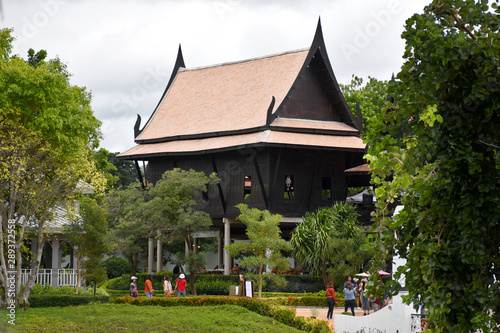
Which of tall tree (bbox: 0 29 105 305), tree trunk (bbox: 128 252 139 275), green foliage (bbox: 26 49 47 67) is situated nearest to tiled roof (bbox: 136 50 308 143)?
tree trunk (bbox: 128 252 139 275)

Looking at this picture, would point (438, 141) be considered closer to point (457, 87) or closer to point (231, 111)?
point (457, 87)

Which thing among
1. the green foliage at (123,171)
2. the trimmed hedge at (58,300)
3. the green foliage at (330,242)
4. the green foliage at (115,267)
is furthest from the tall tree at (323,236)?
the green foliage at (123,171)

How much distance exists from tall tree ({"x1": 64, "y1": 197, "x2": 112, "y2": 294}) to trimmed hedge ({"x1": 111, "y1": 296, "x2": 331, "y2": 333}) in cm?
376

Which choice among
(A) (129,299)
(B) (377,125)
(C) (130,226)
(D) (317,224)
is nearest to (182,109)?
(C) (130,226)

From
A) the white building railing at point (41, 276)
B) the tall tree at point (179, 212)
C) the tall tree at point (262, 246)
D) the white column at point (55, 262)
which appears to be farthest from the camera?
the tall tree at point (179, 212)

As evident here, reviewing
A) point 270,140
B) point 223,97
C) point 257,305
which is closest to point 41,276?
point 257,305

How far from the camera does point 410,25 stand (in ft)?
20.2

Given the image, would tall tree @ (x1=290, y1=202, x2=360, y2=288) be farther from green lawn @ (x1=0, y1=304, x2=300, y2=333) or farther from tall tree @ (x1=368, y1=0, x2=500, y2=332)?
tall tree @ (x1=368, y1=0, x2=500, y2=332)

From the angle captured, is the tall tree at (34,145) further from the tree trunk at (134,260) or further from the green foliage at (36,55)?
the tree trunk at (134,260)

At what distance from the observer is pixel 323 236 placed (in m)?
34.0

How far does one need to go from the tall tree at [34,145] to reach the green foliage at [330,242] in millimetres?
12575

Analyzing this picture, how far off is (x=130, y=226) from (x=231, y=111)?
31.8 ft

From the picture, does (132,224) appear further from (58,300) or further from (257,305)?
(257,305)

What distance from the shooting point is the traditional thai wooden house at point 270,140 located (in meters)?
38.7
